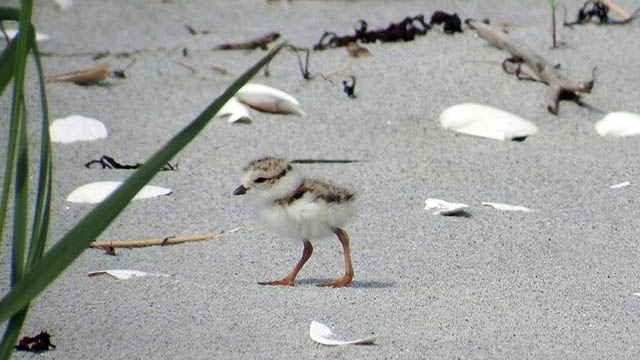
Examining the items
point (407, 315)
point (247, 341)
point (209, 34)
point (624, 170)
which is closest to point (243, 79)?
point (247, 341)

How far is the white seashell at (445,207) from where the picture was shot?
3.66 m

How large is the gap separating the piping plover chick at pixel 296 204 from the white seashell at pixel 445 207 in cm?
58

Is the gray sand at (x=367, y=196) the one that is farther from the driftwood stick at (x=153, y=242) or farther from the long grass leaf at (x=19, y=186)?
the long grass leaf at (x=19, y=186)

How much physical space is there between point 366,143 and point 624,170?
0.92 meters

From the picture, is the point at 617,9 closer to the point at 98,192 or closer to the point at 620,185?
the point at 620,185

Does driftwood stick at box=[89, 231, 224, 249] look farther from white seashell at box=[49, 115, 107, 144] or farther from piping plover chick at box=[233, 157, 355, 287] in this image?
white seashell at box=[49, 115, 107, 144]

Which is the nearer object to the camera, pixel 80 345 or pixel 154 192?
pixel 80 345

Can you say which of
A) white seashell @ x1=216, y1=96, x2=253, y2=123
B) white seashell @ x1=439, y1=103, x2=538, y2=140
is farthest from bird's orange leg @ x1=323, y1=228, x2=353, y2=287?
white seashell @ x1=216, y1=96, x2=253, y2=123

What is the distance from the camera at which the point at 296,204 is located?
3.09 meters

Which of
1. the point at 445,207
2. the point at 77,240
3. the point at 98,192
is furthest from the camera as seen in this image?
the point at 98,192

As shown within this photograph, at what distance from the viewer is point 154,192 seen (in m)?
3.91

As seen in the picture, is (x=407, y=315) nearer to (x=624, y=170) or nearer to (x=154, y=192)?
(x=154, y=192)

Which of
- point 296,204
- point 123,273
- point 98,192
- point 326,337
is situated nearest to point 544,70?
point 98,192

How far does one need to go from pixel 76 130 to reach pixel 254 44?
1219 mm
